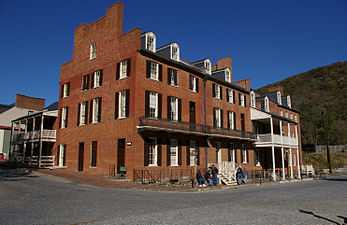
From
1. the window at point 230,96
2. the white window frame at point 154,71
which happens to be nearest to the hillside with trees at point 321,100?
the window at point 230,96

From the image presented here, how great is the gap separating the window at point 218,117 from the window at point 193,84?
3.68 m

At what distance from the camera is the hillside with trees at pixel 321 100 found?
2995 inches

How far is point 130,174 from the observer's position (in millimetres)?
20141

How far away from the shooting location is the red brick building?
70.0 feet

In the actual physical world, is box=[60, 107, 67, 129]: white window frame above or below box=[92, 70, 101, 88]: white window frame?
below

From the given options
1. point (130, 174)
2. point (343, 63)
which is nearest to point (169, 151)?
point (130, 174)

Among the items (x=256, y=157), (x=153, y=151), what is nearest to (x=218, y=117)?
(x=256, y=157)

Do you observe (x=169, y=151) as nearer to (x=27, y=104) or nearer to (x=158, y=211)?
(x=158, y=211)

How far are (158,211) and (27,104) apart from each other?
47368 millimetres

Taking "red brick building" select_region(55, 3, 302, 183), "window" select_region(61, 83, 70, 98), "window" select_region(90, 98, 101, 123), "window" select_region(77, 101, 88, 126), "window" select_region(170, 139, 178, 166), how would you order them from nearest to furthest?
1. "red brick building" select_region(55, 3, 302, 183)
2. "window" select_region(170, 139, 178, 166)
3. "window" select_region(90, 98, 101, 123)
4. "window" select_region(77, 101, 88, 126)
5. "window" select_region(61, 83, 70, 98)

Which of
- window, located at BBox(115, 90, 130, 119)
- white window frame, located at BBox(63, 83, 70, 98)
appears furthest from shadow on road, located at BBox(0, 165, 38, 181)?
white window frame, located at BBox(63, 83, 70, 98)

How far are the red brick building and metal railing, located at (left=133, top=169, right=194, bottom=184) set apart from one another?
79 mm

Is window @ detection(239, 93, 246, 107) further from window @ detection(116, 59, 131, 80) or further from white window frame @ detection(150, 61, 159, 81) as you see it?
window @ detection(116, 59, 131, 80)

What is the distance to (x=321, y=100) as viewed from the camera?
122 metres
